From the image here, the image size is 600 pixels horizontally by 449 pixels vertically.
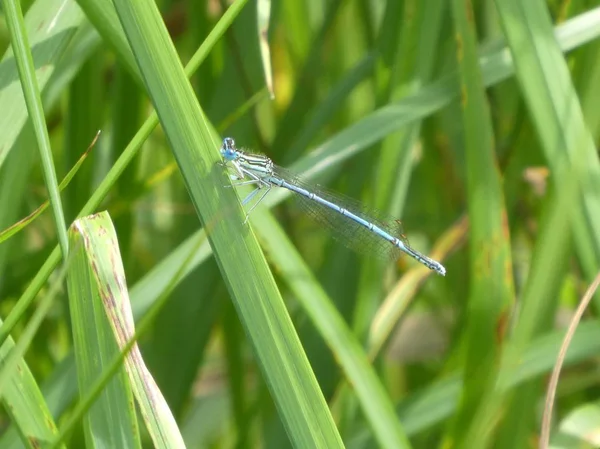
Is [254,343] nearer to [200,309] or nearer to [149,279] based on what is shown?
[149,279]

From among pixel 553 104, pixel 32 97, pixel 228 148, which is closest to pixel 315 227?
pixel 228 148

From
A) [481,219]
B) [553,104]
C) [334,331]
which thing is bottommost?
[334,331]

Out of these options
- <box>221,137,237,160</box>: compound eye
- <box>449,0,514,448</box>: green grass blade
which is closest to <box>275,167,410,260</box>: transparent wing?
<box>221,137,237,160</box>: compound eye

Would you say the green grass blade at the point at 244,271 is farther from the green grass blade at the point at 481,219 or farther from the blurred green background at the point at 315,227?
the green grass blade at the point at 481,219

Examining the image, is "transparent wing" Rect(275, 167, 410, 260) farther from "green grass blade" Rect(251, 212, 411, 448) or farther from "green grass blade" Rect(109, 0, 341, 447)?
"green grass blade" Rect(109, 0, 341, 447)

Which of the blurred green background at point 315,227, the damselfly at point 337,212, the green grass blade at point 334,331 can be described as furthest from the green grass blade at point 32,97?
the damselfly at point 337,212

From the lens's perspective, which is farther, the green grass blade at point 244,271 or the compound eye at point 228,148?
the compound eye at point 228,148

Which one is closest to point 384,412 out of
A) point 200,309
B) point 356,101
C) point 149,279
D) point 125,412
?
point 149,279

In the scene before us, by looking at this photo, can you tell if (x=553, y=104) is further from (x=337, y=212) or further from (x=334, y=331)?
(x=337, y=212)
